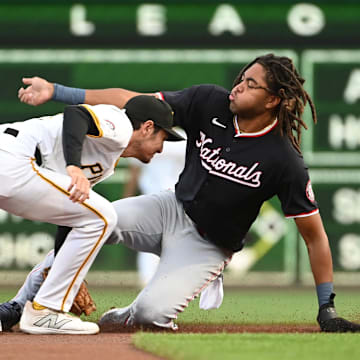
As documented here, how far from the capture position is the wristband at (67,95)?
13.5ft

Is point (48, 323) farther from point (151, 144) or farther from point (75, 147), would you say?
point (151, 144)

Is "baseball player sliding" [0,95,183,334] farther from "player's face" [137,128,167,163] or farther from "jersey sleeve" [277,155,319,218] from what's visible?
"jersey sleeve" [277,155,319,218]

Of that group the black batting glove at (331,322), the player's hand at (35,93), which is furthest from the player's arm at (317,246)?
the player's hand at (35,93)

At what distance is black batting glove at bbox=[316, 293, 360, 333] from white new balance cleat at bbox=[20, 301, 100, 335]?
112 centimetres

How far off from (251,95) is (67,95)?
0.89 metres

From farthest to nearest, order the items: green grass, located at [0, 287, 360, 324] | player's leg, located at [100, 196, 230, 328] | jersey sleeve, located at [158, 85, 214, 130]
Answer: green grass, located at [0, 287, 360, 324]
jersey sleeve, located at [158, 85, 214, 130]
player's leg, located at [100, 196, 230, 328]

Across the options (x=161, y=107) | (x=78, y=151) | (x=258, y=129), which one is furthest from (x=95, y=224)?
(x=258, y=129)

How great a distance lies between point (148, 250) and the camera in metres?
4.58

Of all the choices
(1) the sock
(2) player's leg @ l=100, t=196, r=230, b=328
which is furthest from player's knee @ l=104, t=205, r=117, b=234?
(1) the sock

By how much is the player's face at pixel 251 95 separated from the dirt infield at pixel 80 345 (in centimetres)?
107

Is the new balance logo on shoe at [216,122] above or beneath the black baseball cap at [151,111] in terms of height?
beneath

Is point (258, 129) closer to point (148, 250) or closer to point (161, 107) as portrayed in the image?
point (161, 107)

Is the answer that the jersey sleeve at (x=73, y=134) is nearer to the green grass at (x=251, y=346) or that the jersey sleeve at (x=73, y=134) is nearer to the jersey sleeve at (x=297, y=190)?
the green grass at (x=251, y=346)

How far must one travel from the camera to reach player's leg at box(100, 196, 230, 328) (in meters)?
4.22
